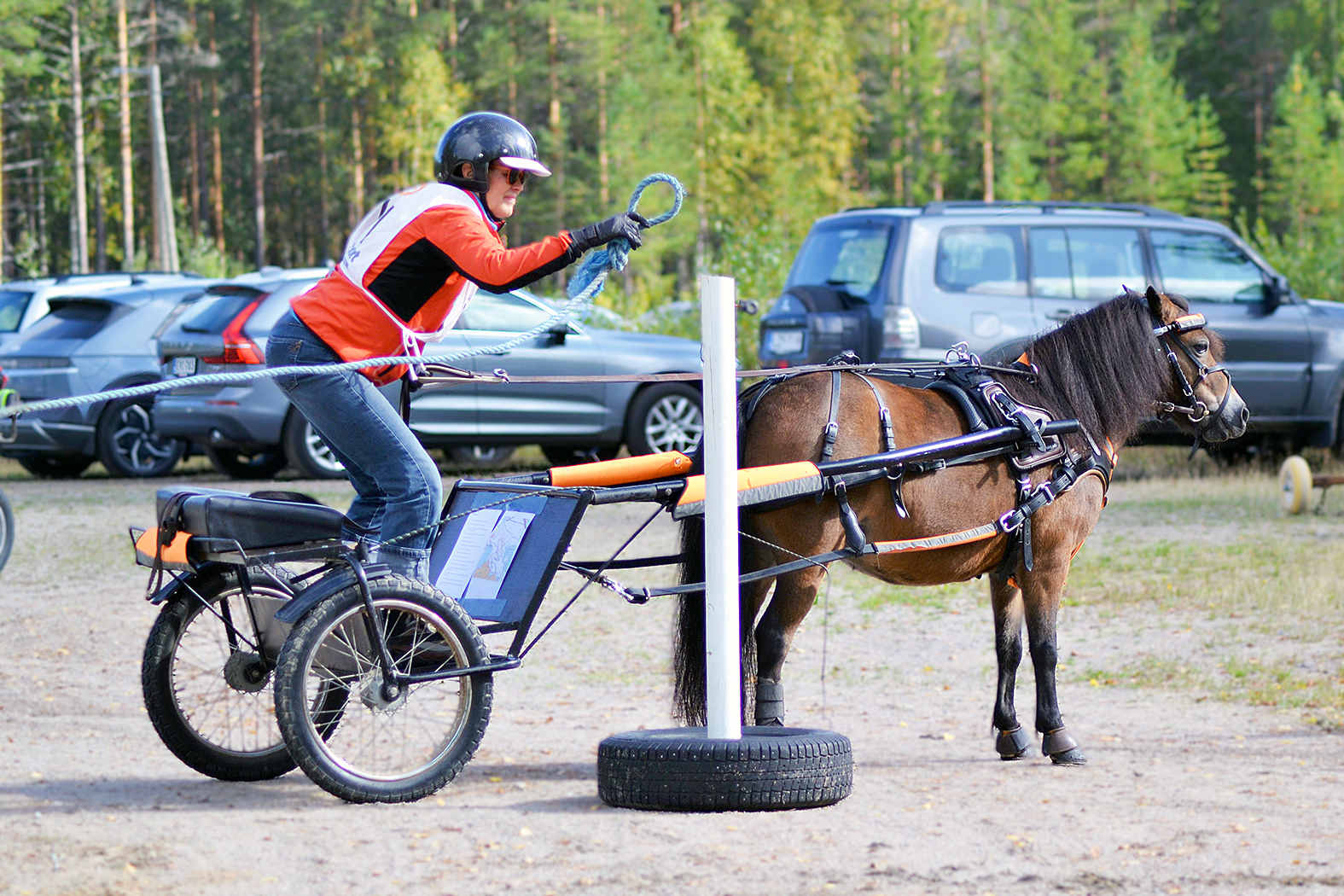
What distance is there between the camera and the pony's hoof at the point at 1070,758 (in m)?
6.00

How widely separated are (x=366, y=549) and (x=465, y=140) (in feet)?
4.38

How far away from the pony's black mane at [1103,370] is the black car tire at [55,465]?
13596mm

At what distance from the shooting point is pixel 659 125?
57.2 meters

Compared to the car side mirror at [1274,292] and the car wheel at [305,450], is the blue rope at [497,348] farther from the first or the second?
the car side mirror at [1274,292]

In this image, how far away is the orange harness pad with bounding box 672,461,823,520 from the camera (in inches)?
217

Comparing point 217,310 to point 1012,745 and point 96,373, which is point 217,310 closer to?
point 96,373

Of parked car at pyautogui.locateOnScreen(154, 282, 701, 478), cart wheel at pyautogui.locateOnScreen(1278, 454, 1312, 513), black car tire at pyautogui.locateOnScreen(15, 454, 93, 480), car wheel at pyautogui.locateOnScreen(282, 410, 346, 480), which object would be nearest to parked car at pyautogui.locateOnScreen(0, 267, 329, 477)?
black car tire at pyautogui.locateOnScreen(15, 454, 93, 480)

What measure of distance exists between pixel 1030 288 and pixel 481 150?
920 cm

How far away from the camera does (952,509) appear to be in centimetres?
595

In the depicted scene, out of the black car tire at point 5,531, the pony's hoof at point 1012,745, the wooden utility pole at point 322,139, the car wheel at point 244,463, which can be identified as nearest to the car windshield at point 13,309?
the car wheel at point 244,463

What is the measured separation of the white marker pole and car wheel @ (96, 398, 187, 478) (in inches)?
475

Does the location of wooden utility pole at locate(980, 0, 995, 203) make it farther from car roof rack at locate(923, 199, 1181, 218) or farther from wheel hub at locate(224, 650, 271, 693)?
wheel hub at locate(224, 650, 271, 693)

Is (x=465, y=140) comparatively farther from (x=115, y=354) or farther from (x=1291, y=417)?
(x=115, y=354)

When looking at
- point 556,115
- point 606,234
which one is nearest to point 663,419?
point 606,234
